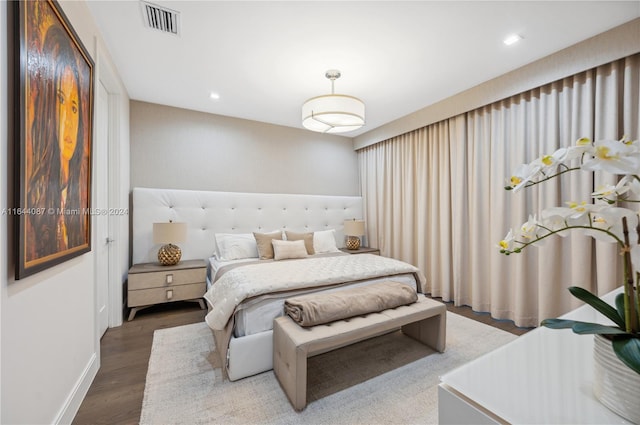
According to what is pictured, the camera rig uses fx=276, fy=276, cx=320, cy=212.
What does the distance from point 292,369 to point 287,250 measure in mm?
1611

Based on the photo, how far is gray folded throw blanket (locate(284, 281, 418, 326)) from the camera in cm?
176

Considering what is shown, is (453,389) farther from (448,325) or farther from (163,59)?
(163,59)

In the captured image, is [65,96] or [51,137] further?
[65,96]

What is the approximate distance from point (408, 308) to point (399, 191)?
7.74ft

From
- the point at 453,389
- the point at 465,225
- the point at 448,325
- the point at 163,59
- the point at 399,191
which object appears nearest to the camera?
the point at 453,389

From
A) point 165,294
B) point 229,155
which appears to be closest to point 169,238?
point 165,294

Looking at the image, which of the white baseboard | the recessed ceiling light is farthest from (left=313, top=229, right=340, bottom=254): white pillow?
the recessed ceiling light

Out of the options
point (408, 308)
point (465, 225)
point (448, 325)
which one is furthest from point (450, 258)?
point (408, 308)

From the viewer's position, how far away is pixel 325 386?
1799mm

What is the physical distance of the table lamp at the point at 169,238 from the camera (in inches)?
116

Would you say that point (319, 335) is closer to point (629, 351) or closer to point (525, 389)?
point (525, 389)

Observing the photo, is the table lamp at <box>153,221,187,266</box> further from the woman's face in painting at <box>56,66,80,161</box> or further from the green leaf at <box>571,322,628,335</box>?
the green leaf at <box>571,322,628,335</box>

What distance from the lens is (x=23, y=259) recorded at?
1.05m

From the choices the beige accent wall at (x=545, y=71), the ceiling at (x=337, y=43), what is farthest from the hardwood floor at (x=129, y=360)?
the ceiling at (x=337, y=43)
